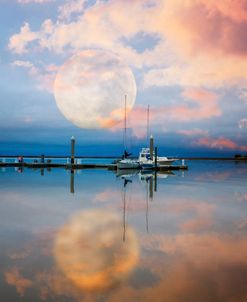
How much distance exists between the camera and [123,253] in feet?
34.6

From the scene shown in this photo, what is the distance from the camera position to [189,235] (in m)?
13.1

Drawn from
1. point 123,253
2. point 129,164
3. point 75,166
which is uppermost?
point 129,164

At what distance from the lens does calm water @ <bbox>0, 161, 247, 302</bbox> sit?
7613mm

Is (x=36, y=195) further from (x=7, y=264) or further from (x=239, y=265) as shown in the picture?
(x=239, y=265)

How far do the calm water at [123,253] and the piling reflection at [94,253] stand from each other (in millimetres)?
23

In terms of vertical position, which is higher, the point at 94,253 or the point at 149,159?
the point at 149,159

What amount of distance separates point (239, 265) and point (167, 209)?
394 inches

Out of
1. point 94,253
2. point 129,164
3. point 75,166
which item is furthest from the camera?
point 75,166

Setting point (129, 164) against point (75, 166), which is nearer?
point (129, 164)

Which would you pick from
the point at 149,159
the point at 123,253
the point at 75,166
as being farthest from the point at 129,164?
the point at 123,253

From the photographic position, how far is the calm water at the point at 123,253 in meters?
7.61

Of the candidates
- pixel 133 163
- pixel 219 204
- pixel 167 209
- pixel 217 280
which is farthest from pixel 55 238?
pixel 133 163

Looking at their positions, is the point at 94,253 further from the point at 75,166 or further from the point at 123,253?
the point at 75,166

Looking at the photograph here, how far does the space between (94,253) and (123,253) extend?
831mm
